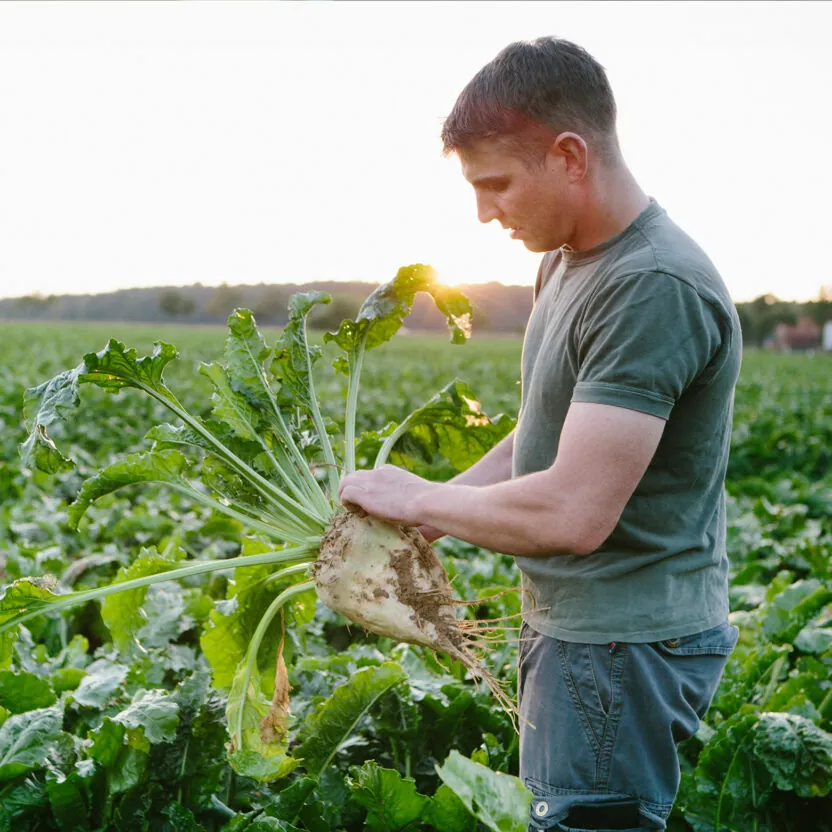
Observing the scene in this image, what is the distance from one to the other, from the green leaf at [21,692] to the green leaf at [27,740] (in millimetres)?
167

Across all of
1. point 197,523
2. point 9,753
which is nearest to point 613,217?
point 9,753

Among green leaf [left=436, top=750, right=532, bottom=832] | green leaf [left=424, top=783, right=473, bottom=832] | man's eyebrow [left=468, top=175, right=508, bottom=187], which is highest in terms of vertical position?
man's eyebrow [left=468, top=175, right=508, bottom=187]

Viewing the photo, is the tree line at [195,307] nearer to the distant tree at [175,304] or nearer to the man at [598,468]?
the distant tree at [175,304]

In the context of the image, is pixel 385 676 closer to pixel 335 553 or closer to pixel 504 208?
pixel 335 553

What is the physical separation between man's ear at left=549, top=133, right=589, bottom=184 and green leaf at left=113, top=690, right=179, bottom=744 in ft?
6.93

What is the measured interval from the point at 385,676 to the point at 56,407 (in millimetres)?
1409

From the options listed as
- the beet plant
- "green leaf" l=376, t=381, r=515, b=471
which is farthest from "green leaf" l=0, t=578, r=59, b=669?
"green leaf" l=376, t=381, r=515, b=471

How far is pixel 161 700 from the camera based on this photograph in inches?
112

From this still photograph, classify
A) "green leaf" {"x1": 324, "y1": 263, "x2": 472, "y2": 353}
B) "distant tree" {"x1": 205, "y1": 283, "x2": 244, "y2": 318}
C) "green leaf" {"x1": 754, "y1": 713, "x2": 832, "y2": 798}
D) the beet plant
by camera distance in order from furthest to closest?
"distant tree" {"x1": 205, "y1": 283, "x2": 244, "y2": 318}
"green leaf" {"x1": 754, "y1": 713, "x2": 832, "y2": 798}
"green leaf" {"x1": 324, "y1": 263, "x2": 472, "y2": 353}
the beet plant

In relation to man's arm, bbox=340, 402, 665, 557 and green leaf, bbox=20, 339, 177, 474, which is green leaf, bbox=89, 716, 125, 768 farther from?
man's arm, bbox=340, 402, 665, 557

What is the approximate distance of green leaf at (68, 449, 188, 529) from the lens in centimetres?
246

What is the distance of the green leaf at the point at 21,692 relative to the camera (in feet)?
9.61

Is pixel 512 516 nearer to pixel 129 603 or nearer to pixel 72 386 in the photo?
pixel 72 386

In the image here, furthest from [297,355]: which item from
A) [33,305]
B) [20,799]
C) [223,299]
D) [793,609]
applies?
[33,305]
